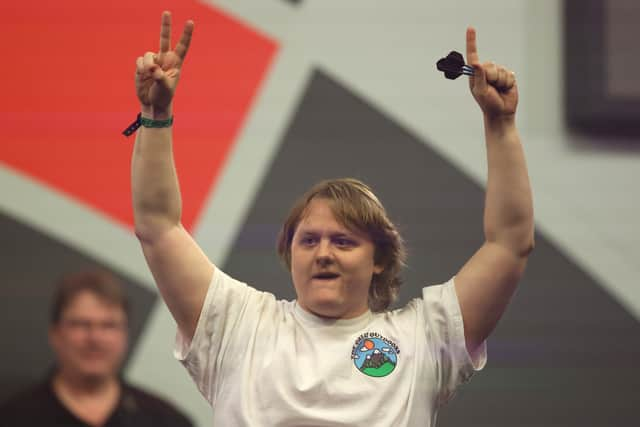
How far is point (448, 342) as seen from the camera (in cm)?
174

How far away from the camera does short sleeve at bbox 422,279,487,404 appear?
1729mm

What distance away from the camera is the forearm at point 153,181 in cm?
167

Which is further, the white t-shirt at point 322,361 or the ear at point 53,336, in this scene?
the ear at point 53,336

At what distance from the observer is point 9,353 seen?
2855 mm

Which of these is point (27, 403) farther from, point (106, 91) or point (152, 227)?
point (152, 227)

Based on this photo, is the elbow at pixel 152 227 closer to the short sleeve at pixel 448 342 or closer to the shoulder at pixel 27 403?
the short sleeve at pixel 448 342

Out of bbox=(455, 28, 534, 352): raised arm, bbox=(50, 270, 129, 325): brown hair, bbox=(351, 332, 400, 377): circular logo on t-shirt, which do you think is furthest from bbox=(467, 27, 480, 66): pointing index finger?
bbox=(50, 270, 129, 325): brown hair

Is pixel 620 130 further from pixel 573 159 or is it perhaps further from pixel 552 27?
pixel 552 27

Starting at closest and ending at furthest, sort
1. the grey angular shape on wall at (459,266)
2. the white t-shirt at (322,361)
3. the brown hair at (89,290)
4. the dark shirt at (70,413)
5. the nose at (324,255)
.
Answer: the white t-shirt at (322,361) < the nose at (324,255) < the dark shirt at (70,413) < the brown hair at (89,290) < the grey angular shape on wall at (459,266)

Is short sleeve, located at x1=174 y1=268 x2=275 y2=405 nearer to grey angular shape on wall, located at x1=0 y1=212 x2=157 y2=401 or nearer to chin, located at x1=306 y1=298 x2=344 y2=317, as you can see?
chin, located at x1=306 y1=298 x2=344 y2=317

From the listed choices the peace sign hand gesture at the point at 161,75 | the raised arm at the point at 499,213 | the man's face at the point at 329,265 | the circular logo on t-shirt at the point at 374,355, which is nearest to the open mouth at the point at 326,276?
the man's face at the point at 329,265

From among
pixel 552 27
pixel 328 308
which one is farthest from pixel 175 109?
pixel 328 308

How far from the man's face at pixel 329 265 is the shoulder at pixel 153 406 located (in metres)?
1.15

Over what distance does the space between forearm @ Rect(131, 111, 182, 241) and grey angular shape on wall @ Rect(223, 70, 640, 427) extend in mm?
1225
